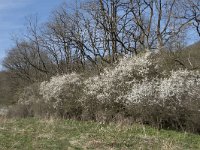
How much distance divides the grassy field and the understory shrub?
3.17ft

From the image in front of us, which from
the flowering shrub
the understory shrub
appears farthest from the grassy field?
the flowering shrub

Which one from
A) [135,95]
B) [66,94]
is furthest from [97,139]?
[66,94]

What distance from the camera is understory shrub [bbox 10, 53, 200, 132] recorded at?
1498 cm

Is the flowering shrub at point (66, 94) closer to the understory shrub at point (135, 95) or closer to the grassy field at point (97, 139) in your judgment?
the understory shrub at point (135, 95)

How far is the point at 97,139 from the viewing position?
1209cm

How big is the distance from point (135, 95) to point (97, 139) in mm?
4278

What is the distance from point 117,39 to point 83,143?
21654 millimetres

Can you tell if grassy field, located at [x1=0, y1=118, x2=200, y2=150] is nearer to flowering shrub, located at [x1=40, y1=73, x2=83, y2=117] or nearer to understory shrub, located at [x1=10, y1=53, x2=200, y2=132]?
understory shrub, located at [x1=10, y1=53, x2=200, y2=132]

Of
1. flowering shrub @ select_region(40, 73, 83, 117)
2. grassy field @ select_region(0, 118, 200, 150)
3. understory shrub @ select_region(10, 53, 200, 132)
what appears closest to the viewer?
grassy field @ select_region(0, 118, 200, 150)

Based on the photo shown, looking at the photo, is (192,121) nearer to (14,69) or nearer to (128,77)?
(128,77)

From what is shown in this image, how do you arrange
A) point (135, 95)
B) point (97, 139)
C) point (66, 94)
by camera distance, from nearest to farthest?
1. point (97, 139)
2. point (135, 95)
3. point (66, 94)

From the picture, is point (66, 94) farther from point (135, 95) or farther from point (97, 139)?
point (97, 139)

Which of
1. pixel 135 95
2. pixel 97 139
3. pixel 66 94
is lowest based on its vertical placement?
pixel 97 139

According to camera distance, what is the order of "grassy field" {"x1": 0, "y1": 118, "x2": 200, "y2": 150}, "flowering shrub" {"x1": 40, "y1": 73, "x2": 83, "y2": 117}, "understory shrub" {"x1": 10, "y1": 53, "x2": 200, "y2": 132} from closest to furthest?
"grassy field" {"x1": 0, "y1": 118, "x2": 200, "y2": 150} → "understory shrub" {"x1": 10, "y1": 53, "x2": 200, "y2": 132} → "flowering shrub" {"x1": 40, "y1": 73, "x2": 83, "y2": 117}
